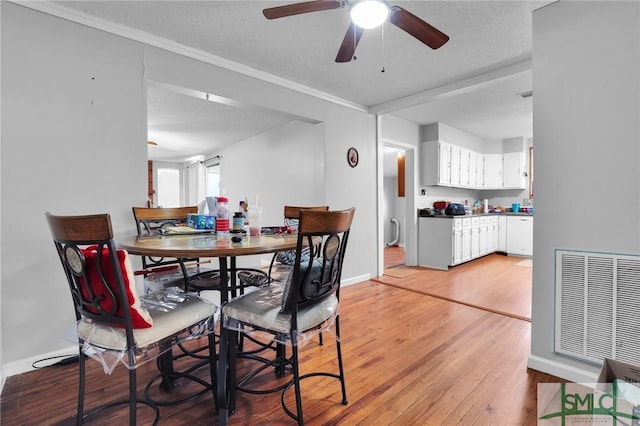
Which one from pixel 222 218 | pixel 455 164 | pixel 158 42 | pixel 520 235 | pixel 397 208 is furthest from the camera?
pixel 397 208

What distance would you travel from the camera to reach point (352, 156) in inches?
162

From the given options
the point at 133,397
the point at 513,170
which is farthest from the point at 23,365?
the point at 513,170

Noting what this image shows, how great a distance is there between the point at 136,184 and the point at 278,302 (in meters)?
1.67

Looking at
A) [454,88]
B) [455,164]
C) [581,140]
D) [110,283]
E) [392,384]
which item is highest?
[454,88]

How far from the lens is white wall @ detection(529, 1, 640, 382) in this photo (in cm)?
171

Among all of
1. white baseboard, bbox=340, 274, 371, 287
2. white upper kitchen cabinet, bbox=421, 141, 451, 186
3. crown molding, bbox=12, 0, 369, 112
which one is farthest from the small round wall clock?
white upper kitchen cabinet, bbox=421, 141, 451, 186

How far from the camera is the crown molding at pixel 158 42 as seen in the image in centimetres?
208

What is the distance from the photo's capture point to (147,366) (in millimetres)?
2102

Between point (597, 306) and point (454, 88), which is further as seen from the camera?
point (454, 88)

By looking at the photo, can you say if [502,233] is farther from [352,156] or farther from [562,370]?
[562,370]

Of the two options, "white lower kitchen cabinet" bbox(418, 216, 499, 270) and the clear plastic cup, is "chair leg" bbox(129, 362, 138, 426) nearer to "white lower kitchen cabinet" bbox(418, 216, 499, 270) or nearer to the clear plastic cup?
the clear plastic cup

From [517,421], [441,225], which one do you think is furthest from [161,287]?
[441,225]

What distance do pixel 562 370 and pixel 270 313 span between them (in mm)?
1876

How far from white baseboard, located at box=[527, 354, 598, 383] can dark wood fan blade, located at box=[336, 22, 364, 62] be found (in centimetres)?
236
